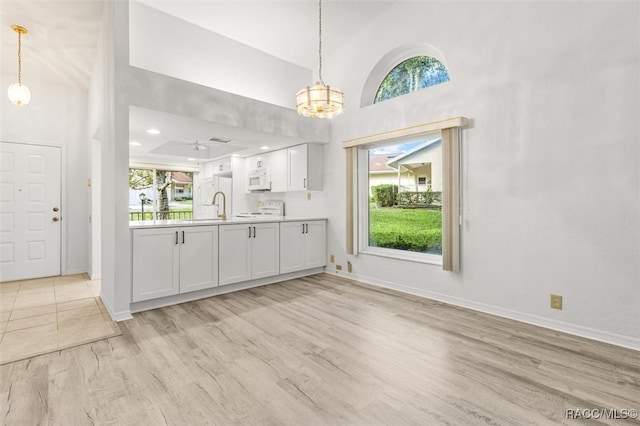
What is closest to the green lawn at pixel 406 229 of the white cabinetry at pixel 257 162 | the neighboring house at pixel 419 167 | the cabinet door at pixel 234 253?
the neighboring house at pixel 419 167

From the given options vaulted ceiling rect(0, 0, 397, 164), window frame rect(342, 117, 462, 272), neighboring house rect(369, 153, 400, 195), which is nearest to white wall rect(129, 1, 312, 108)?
vaulted ceiling rect(0, 0, 397, 164)

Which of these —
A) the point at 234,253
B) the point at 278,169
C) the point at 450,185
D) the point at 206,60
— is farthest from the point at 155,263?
the point at 450,185

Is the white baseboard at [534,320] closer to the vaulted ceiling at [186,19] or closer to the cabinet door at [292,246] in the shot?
the cabinet door at [292,246]

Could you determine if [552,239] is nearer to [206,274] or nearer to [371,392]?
[371,392]

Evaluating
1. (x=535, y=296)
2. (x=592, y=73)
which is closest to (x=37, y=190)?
(x=535, y=296)

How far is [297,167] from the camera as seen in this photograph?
5.02 metres

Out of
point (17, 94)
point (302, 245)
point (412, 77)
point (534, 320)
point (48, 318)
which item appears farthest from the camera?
point (302, 245)

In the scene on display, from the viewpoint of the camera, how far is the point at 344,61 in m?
4.81

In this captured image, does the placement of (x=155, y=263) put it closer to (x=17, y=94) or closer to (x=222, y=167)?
(x=17, y=94)

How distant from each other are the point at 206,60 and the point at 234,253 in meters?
2.77

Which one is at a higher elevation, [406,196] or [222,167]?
[222,167]

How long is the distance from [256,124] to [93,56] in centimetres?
249

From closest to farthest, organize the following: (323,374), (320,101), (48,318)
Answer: (323,374), (320,101), (48,318)

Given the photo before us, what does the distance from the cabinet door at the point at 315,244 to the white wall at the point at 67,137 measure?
3805 millimetres
